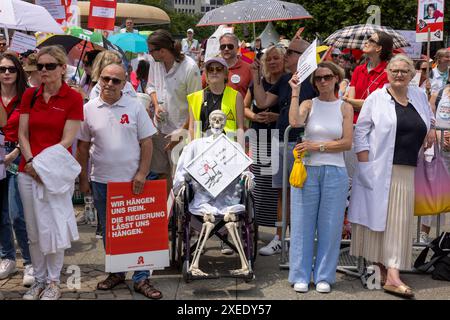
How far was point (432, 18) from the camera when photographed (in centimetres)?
936

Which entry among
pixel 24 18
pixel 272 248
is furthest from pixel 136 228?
pixel 24 18

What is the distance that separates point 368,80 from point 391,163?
1108 millimetres

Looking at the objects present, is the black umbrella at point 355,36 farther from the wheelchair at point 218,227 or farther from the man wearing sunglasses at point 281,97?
the wheelchair at point 218,227

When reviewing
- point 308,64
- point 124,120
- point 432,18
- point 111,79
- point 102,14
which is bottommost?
point 124,120

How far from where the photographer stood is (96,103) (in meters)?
5.16

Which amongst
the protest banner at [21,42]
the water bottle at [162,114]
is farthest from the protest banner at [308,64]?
the protest banner at [21,42]

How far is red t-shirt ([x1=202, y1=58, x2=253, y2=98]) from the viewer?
707cm

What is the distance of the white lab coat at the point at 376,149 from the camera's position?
5.41 metres

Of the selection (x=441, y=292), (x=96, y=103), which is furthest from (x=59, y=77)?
(x=441, y=292)

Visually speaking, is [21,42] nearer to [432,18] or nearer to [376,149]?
[376,149]

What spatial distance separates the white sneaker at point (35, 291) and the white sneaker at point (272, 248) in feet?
7.60

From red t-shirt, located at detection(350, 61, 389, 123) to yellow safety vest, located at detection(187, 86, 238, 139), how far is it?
1194 millimetres
